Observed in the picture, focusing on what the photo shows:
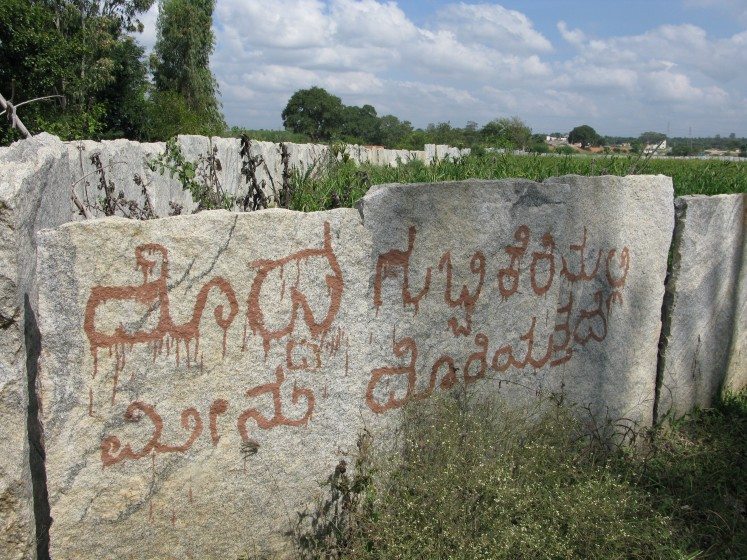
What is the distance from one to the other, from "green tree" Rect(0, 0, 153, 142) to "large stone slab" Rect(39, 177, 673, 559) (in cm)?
685

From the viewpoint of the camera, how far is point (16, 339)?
2.17 meters

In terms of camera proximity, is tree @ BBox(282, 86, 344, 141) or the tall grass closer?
the tall grass

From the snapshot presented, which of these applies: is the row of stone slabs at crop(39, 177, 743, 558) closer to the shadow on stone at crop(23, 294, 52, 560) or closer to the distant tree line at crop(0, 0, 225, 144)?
the shadow on stone at crop(23, 294, 52, 560)

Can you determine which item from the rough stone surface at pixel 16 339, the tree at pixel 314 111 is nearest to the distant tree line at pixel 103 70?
the rough stone surface at pixel 16 339

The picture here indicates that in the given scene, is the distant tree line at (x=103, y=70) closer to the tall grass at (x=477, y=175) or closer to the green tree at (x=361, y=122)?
the tall grass at (x=477, y=175)

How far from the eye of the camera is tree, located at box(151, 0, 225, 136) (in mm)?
33625

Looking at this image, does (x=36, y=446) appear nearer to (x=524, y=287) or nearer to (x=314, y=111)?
(x=524, y=287)

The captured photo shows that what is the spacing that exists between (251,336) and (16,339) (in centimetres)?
81

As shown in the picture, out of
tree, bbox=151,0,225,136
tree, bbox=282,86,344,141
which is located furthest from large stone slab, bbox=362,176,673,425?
A: tree, bbox=282,86,344,141

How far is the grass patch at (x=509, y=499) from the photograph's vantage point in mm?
2840

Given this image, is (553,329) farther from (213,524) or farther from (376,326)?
(213,524)

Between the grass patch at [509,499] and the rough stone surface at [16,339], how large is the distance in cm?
110

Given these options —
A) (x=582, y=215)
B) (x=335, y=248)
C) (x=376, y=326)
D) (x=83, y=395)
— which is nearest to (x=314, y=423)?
(x=376, y=326)

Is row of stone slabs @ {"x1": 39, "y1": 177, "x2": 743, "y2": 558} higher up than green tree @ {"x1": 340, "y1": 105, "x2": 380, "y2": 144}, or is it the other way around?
green tree @ {"x1": 340, "y1": 105, "x2": 380, "y2": 144}
